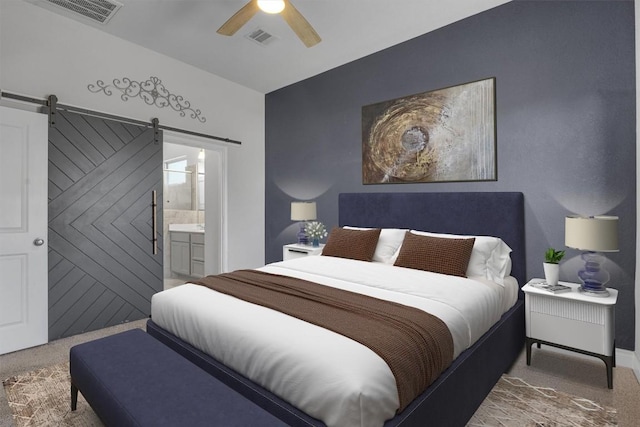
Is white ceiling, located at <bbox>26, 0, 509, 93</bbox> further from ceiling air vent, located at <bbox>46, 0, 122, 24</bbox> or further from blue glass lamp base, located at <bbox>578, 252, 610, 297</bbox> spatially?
blue glass lamp base, located at <bbox>578, 252, 610, 297</bbox>

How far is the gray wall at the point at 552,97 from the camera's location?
8.08ft

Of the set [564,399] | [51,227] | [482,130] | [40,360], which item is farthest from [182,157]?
[564,399]

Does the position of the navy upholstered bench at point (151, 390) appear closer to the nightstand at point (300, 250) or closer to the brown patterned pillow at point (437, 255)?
the brown patterned pillow at point (437, 255)

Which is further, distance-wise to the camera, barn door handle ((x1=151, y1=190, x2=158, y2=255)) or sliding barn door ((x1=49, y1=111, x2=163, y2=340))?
barn door handle ((x1=151, y1=190, x2=158, y2=255))

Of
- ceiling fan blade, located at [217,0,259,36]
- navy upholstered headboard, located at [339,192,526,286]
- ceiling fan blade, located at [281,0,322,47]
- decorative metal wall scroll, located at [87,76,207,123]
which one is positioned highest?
ceiling fan blade, located at [217,0,259,36]

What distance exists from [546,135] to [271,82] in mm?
3400

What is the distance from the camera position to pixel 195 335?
1.85 m

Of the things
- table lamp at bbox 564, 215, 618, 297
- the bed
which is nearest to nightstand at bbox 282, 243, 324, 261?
the bed

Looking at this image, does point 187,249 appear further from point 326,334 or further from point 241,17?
point 326,334

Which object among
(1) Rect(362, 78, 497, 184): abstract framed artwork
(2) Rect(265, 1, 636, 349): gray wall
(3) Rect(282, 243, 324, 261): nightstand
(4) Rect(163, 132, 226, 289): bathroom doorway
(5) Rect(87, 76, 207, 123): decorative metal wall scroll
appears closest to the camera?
(2) Rect(265, 1, 636, 349): gray wall

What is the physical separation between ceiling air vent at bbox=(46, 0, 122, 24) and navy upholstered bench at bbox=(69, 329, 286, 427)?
111 inches

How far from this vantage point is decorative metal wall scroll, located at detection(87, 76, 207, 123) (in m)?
3.39

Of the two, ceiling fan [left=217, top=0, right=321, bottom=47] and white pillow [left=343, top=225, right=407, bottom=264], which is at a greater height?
ceiling fan [left=217, top=0, right=321, bottom=47]

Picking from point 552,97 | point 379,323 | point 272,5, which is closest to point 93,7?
point 272,5
